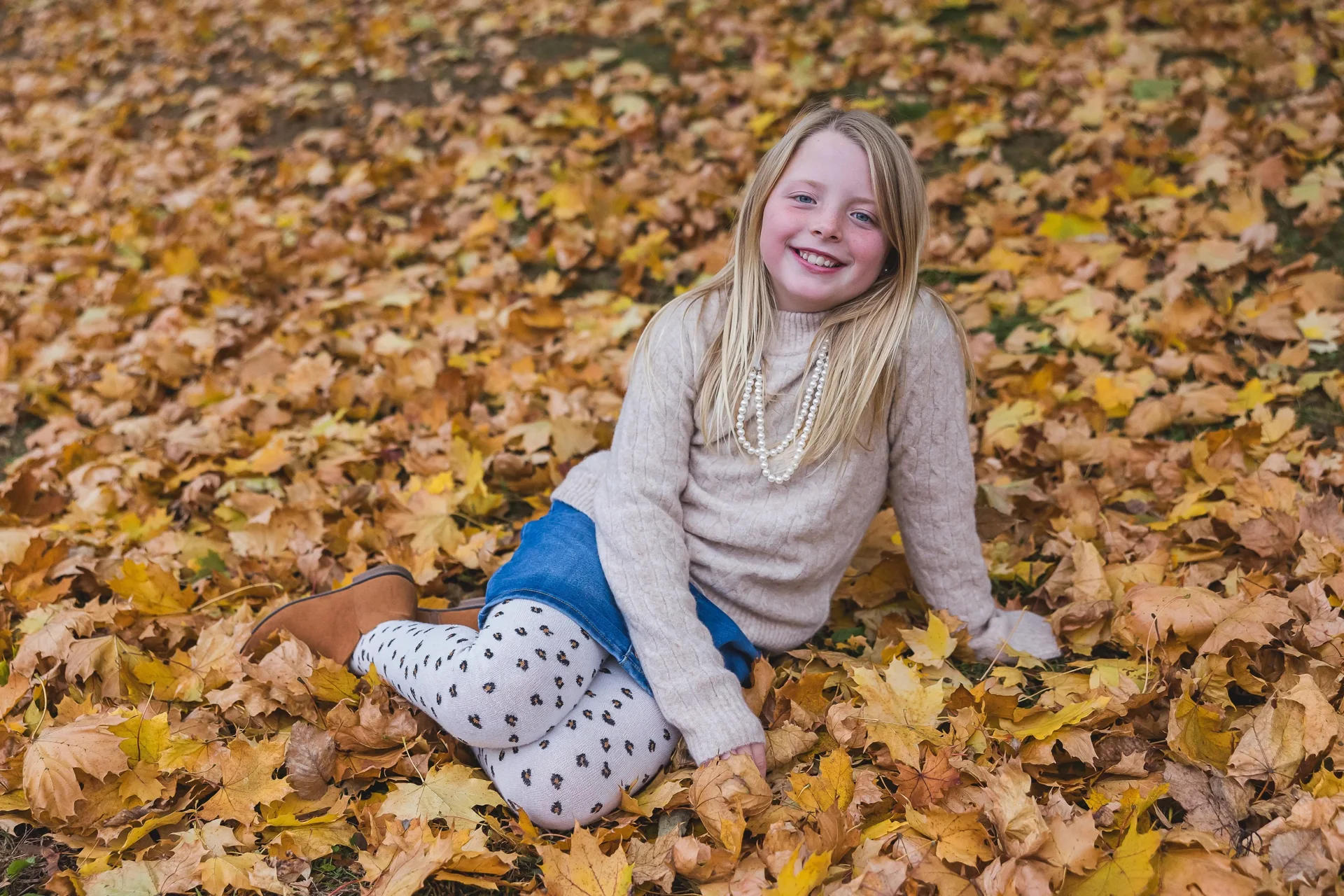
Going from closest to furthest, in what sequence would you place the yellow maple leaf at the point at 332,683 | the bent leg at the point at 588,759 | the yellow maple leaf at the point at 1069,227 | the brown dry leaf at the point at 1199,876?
the brown dry leaf at the point at 1199,876 → the bent leg at the point at 588,759 → the yellow maple leaf at the point at 332,683 → the yellow maple leaf at the point at 1069,227

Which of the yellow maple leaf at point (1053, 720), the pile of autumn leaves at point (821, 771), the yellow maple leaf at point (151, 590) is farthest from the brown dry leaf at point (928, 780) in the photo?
the yellow maple leaf at point (151, 590)

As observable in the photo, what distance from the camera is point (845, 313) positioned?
1.89 meters

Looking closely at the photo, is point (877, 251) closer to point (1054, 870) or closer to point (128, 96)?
point (1054, 870)

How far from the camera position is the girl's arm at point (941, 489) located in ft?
6.26

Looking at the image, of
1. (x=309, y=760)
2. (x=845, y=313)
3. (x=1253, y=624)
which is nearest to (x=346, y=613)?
(x=309, y=760)

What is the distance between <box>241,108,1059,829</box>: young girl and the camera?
1.79 meters

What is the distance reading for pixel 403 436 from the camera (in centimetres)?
285

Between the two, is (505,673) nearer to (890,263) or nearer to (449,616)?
(449,616)

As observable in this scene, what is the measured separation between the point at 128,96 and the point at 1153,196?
18.8 ft

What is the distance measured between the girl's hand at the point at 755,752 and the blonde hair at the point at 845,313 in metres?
0.54

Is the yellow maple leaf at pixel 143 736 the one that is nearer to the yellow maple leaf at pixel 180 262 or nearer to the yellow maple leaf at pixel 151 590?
the yellow maple leaf at pixel 151 590

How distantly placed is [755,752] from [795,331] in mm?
814

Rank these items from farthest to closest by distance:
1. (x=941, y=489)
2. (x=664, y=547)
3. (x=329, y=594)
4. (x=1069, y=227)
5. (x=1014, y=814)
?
1. (x=1069, y=227)
2. (x=329, y=594)
3. (x=941, y=489)
4. (x=664, y=547)
5. (x=1014, y=814)

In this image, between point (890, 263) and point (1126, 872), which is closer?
point (1126, 872)
